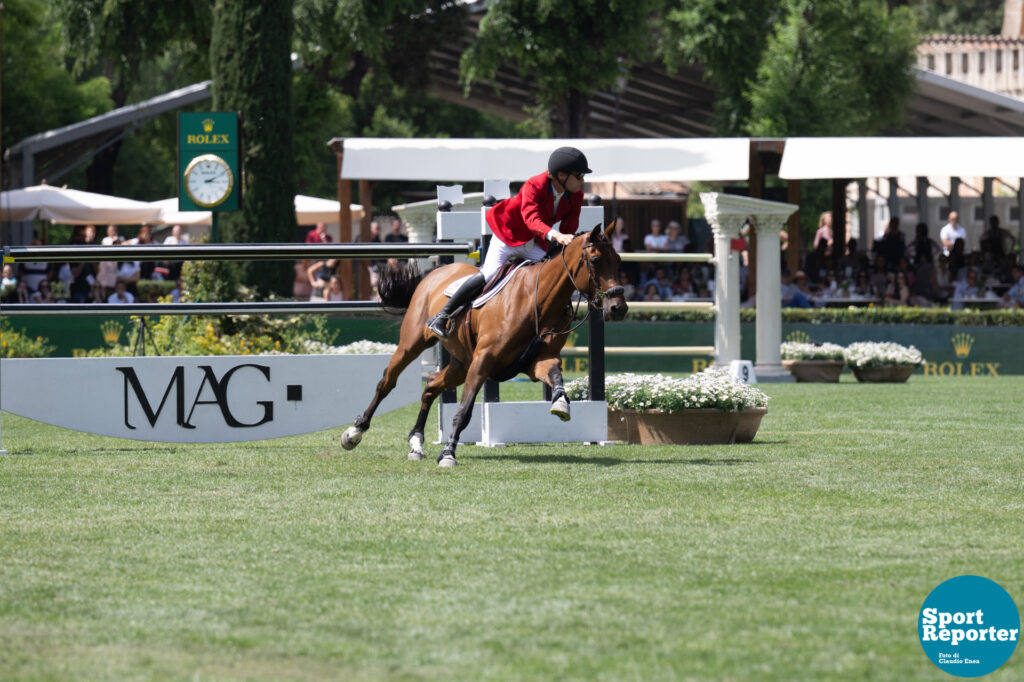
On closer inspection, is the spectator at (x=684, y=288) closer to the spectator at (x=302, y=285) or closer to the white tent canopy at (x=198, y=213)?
the spectator at (x=302, y=285)

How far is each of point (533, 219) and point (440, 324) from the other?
104 cm

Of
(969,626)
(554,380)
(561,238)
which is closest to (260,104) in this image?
(561,238)

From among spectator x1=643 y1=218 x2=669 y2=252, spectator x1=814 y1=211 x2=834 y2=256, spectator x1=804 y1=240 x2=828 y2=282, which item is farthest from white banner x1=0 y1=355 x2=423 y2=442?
spectator x1=814 y1=211 x2=834 y2=256

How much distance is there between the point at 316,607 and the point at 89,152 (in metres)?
38.9

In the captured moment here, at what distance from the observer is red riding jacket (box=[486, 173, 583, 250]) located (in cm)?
1017

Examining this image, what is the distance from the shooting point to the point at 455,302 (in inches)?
418

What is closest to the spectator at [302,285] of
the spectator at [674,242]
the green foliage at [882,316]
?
the green foliage at [882,316]

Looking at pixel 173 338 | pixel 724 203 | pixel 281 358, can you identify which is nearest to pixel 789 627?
pixel 281 358

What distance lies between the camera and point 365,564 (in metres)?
6.27

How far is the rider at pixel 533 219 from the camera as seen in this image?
10133mm

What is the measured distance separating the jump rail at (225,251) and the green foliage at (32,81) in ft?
111

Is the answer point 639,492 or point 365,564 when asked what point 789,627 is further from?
point 639,492

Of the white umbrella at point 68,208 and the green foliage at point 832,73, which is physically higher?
the green foliage at point 832,73

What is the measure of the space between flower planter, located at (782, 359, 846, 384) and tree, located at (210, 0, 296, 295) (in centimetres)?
876
